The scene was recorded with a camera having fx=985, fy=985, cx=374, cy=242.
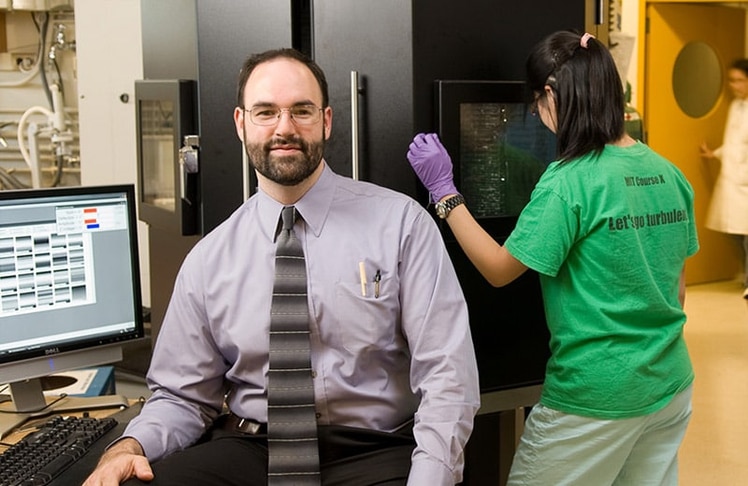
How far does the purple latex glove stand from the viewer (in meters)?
2.13

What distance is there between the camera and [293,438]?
1.75 meters

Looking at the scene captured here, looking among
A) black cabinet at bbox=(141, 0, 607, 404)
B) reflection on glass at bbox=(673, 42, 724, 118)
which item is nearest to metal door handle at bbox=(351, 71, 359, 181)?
black cabinet at bbox=(141, 0, 607, 404)

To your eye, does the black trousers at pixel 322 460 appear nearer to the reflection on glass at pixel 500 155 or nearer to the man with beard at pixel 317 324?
the man with beard at pixel 317 324

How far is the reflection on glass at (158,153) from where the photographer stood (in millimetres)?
2846

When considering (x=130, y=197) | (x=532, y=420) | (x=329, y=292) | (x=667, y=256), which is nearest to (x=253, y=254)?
(x=329, y=292)

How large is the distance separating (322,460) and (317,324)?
246 mm

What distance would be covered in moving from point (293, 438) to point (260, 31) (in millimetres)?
1159

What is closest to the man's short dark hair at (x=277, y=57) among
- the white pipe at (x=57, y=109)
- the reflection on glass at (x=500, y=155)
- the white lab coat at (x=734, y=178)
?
the reflection on glass at (x=500, y=155)

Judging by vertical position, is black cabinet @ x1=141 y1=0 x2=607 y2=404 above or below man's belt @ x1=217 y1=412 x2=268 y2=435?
above

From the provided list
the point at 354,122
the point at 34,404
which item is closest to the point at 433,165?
the point at 354,122

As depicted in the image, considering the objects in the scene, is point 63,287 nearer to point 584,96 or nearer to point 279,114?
point 279,114

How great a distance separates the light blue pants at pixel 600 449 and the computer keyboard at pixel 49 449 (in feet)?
2.82

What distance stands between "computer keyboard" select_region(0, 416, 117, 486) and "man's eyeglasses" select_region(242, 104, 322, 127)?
644 millimetres

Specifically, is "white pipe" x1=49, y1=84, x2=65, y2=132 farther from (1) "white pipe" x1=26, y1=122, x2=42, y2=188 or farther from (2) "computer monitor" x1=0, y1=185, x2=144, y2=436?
(2) "computer monitor" x1=0, y1=185, x2=144, y2=436
